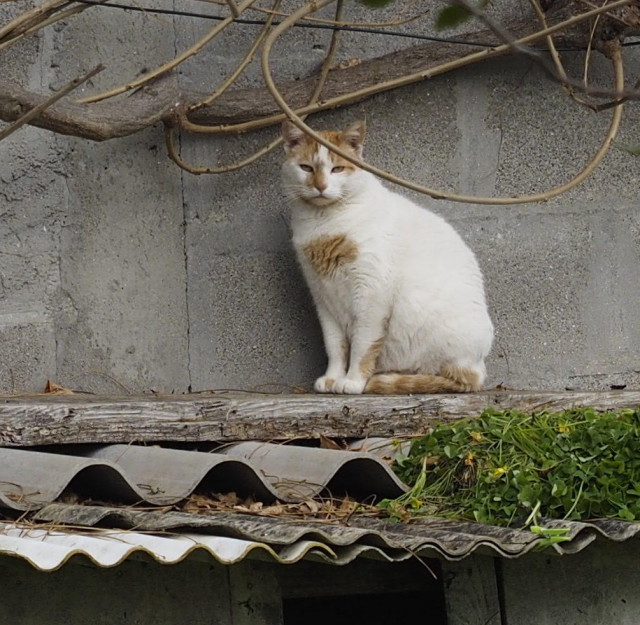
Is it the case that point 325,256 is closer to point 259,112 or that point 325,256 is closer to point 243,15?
point 259,112

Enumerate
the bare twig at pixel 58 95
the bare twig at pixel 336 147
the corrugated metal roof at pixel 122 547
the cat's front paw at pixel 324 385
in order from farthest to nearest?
the cat's front paw at pixel 324 385, the bare twig at pixel 58 95, the bare twig at pixel 336 147, the corrugated metal roof at pixel 122 547

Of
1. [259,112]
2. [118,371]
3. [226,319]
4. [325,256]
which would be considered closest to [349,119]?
[259,112]

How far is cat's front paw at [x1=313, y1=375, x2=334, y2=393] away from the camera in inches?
168

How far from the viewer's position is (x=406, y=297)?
4.32 metres

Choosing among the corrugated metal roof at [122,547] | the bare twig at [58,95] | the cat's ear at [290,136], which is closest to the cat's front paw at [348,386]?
the cat's ear at [290,136]

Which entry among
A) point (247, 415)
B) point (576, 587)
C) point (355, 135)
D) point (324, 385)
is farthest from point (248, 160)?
point (576, 587)

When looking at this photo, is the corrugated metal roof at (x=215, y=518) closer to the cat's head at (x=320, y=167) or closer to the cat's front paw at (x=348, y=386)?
the cat's front paw at (x=348, y=386)

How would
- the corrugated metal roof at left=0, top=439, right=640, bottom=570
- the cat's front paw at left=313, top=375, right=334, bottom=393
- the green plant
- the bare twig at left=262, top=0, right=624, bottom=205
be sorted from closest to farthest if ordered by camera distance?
the corrugated metal roof at left=0, top=439, right=640, bottom=570 → the bare twig at left=262, top=0, right=624, bottom=205 → the green plant → the cat's front paw at left=313, top=375, right=334, bottom=393

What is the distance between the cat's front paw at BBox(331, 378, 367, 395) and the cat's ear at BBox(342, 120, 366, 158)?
35.7 inches

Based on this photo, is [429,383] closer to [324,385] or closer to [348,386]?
[348,386]

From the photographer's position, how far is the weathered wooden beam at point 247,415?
302cm

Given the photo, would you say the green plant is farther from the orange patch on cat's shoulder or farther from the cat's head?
the cat's head

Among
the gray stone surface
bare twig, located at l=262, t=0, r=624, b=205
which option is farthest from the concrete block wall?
the gray stone surface

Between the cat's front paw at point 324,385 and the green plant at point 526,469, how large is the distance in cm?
103
